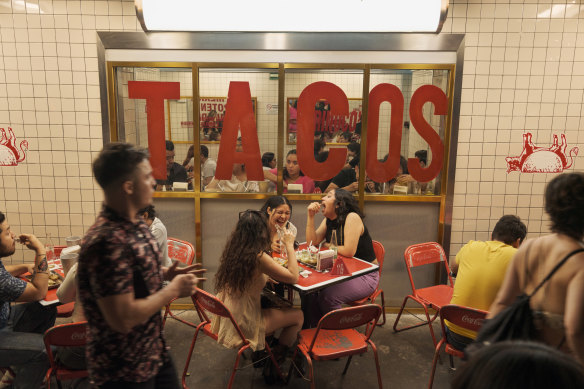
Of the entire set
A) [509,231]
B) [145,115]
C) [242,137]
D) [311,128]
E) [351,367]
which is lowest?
[351,367]

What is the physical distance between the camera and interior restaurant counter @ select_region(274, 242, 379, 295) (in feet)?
10.5

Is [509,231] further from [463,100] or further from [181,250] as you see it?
[181,250]

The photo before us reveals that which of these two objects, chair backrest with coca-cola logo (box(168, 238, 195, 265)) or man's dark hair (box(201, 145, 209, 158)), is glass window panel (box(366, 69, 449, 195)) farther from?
chair backrest with coca-cola logo (box(168, 238, 195, 265))

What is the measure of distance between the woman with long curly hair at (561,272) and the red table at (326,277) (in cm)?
155

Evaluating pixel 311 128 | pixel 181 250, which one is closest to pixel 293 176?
pixel 311 128

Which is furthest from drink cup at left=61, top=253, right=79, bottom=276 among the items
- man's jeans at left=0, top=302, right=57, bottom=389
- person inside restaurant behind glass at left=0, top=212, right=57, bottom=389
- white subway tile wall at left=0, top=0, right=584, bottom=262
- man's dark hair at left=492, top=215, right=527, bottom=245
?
man's dark hair at left=492, top=215, right=527, bottom=245

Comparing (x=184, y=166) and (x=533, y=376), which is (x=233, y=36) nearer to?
(x=184, y=166)

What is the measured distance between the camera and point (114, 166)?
1736 millimetres

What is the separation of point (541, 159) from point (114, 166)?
14.2 feet

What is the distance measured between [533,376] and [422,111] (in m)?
3.94

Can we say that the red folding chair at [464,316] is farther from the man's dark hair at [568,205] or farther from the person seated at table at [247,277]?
the person seated at table at [247,277]

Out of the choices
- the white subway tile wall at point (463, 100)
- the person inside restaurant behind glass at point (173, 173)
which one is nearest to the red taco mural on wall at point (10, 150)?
the white subway tile wall at point (463, 100)

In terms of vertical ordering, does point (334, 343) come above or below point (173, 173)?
below

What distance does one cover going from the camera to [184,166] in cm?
467
